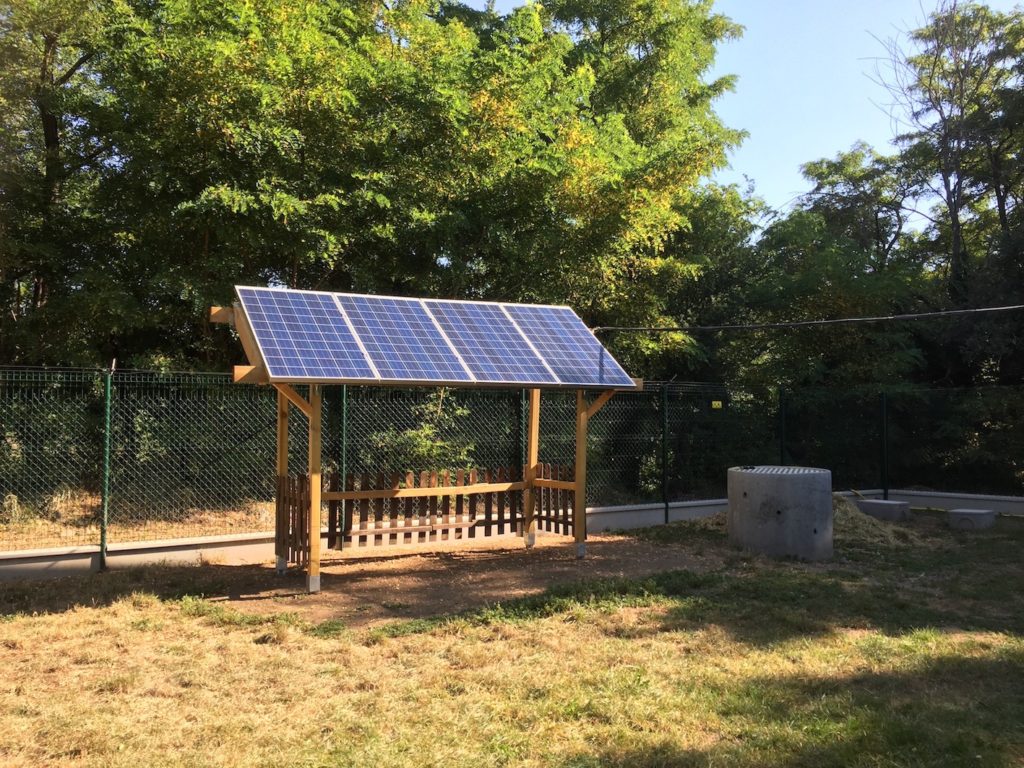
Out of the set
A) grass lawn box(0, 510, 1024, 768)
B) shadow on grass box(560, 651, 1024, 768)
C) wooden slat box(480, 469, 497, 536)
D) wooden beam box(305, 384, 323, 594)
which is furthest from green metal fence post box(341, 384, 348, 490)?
shadow on grass box(560, 651, 1024, 768)

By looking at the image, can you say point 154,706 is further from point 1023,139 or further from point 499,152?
point 1023,139

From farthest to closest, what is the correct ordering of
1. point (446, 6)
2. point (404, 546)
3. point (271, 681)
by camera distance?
point (446, 6) → point (404, 546) → point (271, 681)

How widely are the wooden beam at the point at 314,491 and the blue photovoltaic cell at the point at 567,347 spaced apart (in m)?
2.68

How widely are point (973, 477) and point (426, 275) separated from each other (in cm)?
→ 1118

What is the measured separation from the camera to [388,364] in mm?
7410

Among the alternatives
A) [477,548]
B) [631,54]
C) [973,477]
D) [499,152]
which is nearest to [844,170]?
[631,54]

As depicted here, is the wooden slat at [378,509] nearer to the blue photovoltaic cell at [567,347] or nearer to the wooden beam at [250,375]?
the wooden beam at [250,375]

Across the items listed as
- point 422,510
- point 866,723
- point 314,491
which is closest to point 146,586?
point 314,491

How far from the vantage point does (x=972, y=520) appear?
11836 mm

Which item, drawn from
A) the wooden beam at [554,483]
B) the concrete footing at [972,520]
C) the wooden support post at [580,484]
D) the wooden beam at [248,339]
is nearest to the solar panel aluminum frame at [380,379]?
the wooden beam at [248,339]

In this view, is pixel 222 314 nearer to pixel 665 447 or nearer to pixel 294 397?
pixel 294 397

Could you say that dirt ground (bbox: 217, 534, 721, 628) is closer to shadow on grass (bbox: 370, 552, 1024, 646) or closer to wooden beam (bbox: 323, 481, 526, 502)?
shadow on grass (bbox: 370, 552, 1024, 646)

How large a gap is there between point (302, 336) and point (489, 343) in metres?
2.23

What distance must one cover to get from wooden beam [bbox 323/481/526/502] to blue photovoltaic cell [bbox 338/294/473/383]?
187cm
